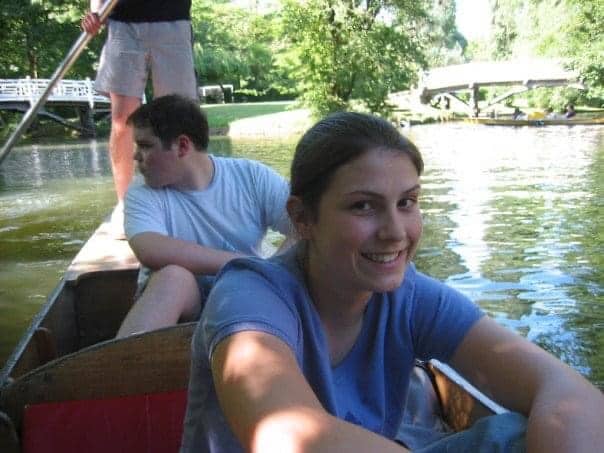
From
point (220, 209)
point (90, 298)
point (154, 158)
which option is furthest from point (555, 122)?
point (154, 158)

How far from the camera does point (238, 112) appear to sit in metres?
26.3

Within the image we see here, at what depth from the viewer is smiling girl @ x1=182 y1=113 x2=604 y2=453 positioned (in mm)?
1000

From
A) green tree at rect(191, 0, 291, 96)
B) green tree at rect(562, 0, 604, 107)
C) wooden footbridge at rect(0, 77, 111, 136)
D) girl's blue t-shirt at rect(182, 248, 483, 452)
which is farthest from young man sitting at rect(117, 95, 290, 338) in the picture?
green tree at rect(191, 0, 291, 96)

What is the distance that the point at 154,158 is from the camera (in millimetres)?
2213

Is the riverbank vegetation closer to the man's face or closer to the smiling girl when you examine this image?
the man's face

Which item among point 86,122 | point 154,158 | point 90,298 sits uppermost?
point 154,158

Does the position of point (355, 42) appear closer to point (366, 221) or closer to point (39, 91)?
point (39, 91)

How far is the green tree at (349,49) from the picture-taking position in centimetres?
2258

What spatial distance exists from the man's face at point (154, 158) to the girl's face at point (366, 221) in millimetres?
1103

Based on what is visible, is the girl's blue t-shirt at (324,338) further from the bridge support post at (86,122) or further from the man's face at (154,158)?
the bridge support post at (86,122)

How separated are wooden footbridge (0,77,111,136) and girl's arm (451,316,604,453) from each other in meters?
21.6

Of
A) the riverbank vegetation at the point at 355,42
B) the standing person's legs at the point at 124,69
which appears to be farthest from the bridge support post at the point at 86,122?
the standing person's legs at the point at 124,69

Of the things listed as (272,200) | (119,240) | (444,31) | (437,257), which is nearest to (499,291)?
(437,257)

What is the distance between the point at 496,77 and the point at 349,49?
5.71m
